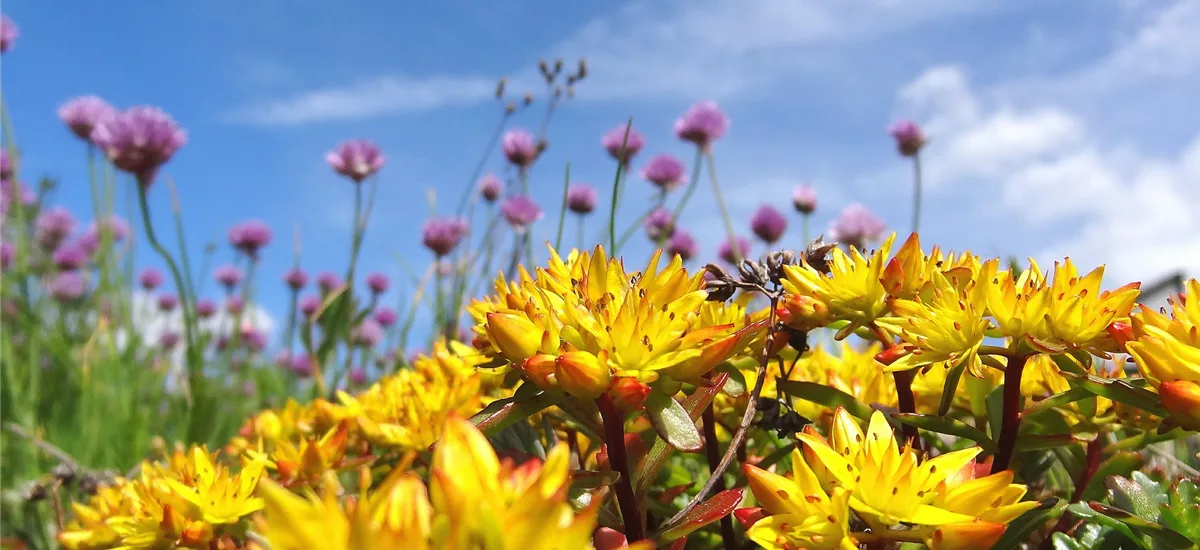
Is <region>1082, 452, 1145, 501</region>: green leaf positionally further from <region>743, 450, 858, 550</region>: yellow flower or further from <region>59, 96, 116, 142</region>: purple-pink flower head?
<region>59, 96, 116, 142</region>: purple-pink flower head

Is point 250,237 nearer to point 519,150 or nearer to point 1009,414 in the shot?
point 519,150

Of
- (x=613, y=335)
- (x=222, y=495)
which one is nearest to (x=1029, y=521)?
(x=613, y=335)

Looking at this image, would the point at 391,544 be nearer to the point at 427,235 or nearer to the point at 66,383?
the point at 427,235

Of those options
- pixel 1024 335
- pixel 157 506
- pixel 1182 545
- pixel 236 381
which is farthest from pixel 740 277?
pixel 236 381

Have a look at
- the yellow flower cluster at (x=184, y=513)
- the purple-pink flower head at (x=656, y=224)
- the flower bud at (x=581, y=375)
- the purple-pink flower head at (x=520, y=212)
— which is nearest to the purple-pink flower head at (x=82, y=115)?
the purple-pink flower head at (x=520, y=212)

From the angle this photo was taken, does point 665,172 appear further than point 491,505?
Yes

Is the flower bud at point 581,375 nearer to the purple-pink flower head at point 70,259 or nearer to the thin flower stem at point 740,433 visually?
the thin flower stem at point 740,433
